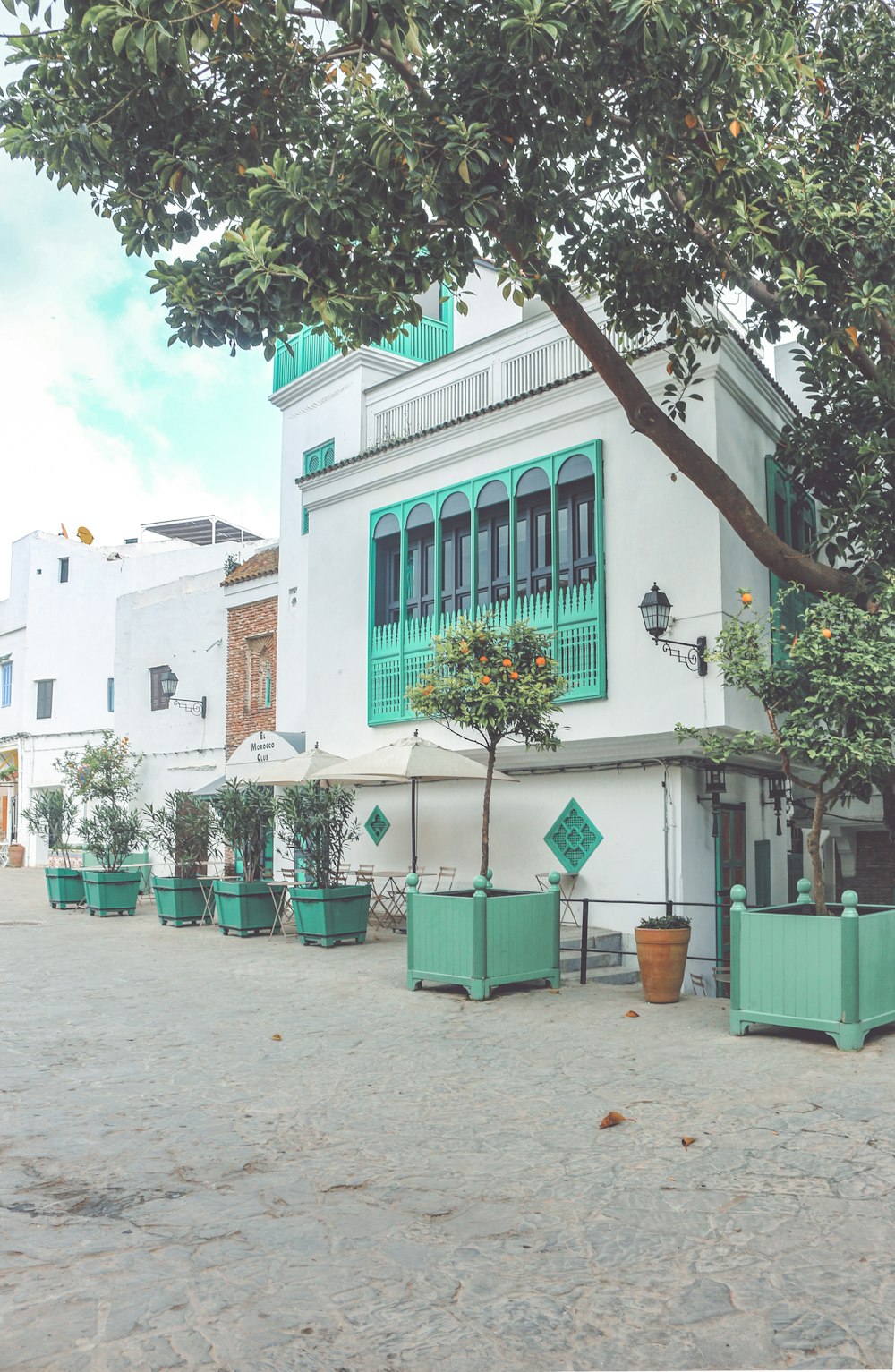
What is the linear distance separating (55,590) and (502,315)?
1887cm

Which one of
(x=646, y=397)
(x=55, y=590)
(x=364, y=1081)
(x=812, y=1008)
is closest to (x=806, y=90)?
(x=646, y=397)

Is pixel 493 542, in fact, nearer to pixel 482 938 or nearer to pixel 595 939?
pixel 595 939

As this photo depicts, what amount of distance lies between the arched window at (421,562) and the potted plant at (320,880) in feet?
10.6

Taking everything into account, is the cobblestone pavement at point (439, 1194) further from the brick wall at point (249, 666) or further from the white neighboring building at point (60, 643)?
the white neighboring building at point (60, 643)

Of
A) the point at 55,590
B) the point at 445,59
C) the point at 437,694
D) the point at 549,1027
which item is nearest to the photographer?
the point at 549,1027

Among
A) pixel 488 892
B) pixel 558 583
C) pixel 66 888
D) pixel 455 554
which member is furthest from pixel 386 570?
pixel 66 888

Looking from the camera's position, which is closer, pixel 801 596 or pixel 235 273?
pixel 235 273

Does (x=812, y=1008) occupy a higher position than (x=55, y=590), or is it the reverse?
(x=55, y=590)

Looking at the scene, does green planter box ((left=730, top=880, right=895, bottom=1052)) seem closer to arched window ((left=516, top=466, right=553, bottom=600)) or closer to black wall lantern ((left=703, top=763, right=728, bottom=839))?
black wall lantern ((left=703, top=763, right=728, bottom=839))

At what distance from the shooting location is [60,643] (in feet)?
108

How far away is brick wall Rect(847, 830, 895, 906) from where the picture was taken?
19.3 meters

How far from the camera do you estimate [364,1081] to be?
6734 mm

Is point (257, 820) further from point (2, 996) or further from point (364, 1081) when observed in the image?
point (364, 1081)

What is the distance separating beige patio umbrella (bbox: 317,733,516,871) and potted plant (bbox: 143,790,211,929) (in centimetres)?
300
